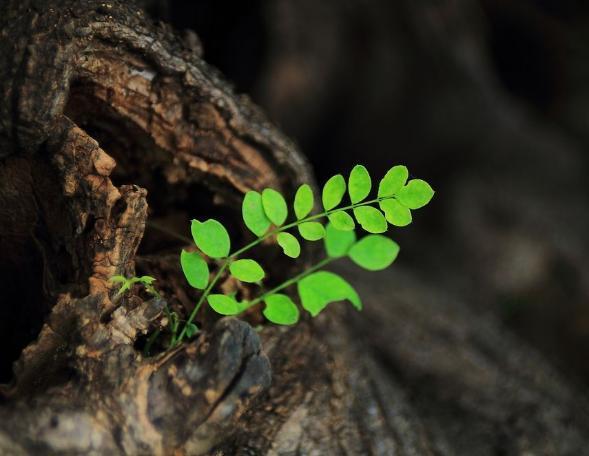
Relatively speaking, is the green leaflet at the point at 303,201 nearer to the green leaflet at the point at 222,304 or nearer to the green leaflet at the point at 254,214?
the green leaflet at the point at 254,214

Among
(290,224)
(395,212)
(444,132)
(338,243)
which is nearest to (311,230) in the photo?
(290,224)

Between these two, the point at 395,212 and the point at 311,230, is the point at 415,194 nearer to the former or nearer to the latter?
the point at 395,212

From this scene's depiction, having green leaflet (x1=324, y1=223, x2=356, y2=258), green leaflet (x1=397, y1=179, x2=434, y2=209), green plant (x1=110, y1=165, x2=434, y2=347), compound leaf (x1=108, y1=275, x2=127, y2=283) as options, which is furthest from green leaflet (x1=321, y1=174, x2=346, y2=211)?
compound leaf (x1=108, y1=275, x2=127, y2=283)

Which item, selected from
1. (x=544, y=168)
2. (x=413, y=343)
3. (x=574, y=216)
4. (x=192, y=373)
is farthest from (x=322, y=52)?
(x=192, y=373)

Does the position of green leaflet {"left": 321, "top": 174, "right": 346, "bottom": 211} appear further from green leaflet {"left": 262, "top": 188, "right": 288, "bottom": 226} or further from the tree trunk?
the tree trunk

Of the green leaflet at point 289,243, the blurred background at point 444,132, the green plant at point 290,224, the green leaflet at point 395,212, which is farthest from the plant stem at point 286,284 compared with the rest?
the blurred background at point 444,132

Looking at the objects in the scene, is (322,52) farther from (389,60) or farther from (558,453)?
(558,453)
